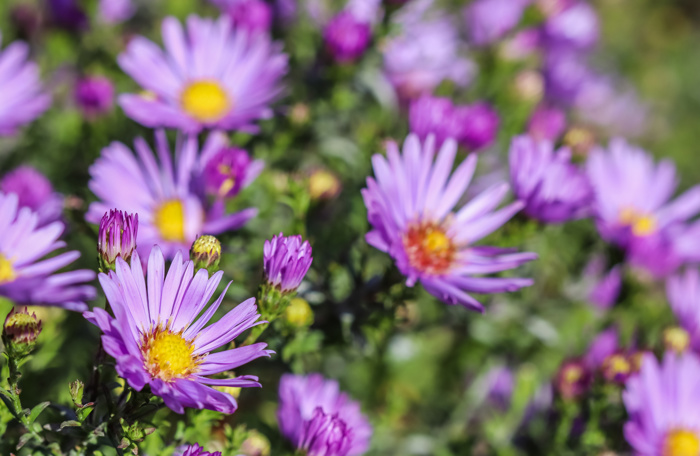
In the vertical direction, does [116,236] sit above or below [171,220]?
below

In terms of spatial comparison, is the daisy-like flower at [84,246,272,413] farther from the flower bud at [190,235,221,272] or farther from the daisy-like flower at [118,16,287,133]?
the daisy-like flower at [118,16,287,133]

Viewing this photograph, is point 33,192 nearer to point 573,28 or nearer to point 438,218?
point 438,218

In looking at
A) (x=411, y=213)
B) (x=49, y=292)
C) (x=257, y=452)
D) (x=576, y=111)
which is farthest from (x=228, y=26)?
(x=576, y=111)

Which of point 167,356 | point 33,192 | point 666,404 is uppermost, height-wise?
point 666,404

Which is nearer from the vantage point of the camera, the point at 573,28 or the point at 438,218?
the point at 438,218

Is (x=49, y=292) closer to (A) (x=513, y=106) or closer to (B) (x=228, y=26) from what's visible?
(B) (x=228, y=26)

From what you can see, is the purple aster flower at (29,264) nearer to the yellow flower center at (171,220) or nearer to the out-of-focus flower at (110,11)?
the yellow flower center at (171,220)

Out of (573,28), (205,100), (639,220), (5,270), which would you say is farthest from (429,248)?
(573,28)

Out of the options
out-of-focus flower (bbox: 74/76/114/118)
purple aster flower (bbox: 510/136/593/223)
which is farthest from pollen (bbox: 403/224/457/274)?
out-of-focus flower (bbox: 74/76/114/118)
